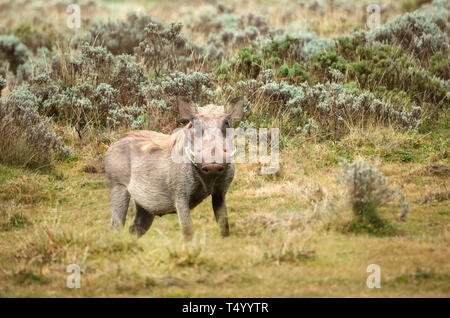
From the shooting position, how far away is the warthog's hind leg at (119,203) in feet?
19.8

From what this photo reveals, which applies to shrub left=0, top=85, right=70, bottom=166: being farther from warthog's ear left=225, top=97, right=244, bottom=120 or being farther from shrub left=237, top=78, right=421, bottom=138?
warthog's ear left=225, top=97, right=244, bottom=120

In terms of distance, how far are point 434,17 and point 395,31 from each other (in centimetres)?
182

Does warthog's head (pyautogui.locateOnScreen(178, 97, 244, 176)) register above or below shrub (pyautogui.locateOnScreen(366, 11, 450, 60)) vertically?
below

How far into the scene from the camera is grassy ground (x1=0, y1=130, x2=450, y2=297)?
473 cm

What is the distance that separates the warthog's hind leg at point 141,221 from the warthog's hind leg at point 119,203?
149mm

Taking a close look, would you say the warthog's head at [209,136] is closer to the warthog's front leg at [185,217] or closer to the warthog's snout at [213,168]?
the warthog's snout at [213,168]

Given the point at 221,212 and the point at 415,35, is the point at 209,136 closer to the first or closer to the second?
the point at 221,212

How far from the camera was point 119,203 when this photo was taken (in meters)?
6.04

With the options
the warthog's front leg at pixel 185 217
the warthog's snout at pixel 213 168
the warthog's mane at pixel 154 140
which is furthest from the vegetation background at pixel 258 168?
the warthog's mane at pixel 154 140

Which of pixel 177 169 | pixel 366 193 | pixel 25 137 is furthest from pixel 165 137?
pixel 25 137

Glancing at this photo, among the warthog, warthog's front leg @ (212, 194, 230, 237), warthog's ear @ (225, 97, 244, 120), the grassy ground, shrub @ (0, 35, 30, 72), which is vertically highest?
shrub @ (0, 35, 30, 72)

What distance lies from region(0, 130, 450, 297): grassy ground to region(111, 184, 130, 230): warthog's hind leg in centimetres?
14

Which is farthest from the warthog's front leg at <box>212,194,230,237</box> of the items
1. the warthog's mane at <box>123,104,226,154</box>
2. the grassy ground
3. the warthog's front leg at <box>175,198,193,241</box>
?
the warthog's mane at <box>123,104,226,154</box>

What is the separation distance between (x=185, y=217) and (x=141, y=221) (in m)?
0.78
